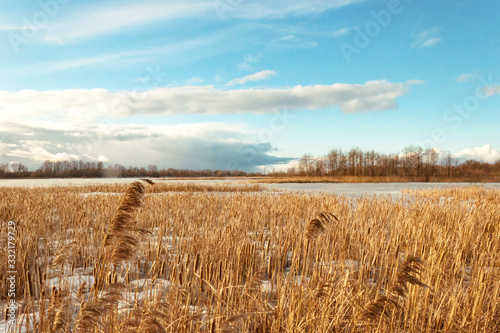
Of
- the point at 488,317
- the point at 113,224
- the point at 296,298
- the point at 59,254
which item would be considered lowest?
the point at 488,317

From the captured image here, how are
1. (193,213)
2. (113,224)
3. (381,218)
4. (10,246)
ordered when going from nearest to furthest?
1. (113,224)
2. (10,246)
3. (381,218)
4. (193,213)

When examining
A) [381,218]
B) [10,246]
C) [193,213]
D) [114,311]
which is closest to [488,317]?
[114,311]

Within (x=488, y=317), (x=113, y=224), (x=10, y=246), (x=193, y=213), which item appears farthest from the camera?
(x=193, y=213)

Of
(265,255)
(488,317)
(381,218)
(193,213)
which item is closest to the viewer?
(488,317)

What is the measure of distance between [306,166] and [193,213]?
72.1m

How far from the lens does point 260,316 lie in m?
2.99

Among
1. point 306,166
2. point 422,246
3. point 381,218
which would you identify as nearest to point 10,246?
point 422,246

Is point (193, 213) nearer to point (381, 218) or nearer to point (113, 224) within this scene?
point (381, 218)

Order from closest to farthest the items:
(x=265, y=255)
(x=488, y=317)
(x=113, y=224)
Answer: (x=113, y=224), (x=488, y=317), (x=265, y=255)

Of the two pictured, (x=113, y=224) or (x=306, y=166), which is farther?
(x=306, y=166)

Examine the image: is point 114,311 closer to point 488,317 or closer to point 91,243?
point 91,243

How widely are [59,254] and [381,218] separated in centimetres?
767

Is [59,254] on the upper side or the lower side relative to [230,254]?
upper

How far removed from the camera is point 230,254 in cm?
491
